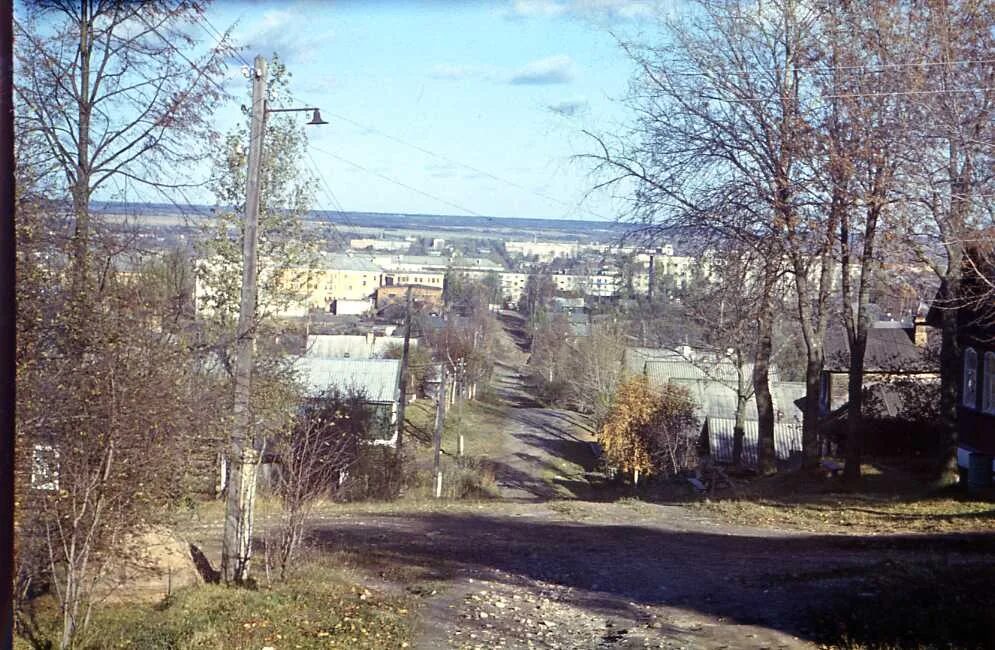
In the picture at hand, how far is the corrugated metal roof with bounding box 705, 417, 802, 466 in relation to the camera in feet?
127

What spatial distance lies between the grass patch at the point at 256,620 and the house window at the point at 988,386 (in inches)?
663

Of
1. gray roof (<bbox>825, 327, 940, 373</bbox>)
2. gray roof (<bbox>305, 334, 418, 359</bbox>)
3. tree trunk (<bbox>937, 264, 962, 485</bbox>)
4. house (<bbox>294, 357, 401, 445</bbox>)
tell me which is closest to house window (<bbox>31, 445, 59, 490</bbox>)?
tree trunk (<bbox>937, 264, 962, 485</bbox>)

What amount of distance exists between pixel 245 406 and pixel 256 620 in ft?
11.1

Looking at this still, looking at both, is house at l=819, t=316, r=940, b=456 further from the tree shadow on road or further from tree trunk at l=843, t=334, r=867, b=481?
the tree shadow on road

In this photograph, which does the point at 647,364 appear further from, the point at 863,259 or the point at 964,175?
the point at 964,175

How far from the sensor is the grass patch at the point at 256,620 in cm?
812

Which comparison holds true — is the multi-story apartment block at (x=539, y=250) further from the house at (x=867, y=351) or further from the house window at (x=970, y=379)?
the house window at (x=970, y=379)

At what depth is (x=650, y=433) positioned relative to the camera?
37.2 metres

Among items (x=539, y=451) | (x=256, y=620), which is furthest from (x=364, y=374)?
(x=256, y=620)

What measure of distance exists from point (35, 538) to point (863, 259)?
524 inches

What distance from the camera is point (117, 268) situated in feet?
31.9

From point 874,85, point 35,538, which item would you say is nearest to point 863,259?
point 874,85

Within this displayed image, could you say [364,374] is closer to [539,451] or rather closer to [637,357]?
A: [539,451]

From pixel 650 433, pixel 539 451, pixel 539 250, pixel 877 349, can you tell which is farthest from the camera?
pixel 539 250
